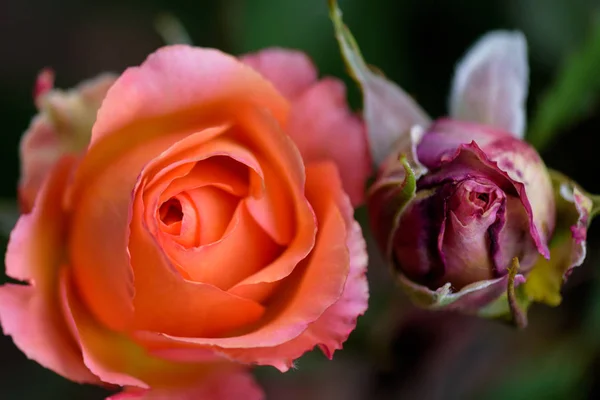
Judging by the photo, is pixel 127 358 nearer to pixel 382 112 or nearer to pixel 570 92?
pixel 382 112

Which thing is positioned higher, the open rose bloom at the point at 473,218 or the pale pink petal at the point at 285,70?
the pale pink petal at the point at 285,70

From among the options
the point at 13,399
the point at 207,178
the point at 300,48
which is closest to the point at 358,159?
the point at 207,178

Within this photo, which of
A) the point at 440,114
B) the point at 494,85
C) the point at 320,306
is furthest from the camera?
the point at 440,114

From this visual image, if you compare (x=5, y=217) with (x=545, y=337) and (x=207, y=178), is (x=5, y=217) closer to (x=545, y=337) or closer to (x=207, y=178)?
(x=207, y=178)

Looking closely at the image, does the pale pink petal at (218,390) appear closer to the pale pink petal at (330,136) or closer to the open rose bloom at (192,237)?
the open rose bloom at (192,237)

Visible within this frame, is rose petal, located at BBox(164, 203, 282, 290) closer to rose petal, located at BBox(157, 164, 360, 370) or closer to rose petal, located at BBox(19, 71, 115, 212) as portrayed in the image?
rose petal, located at BBox(157, 164, 360, 370)

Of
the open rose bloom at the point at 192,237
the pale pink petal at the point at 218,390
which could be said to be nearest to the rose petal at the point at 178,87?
the open rose bloom at the point at 192,237

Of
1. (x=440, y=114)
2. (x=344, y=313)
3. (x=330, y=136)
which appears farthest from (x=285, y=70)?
(x=440, y=114)
